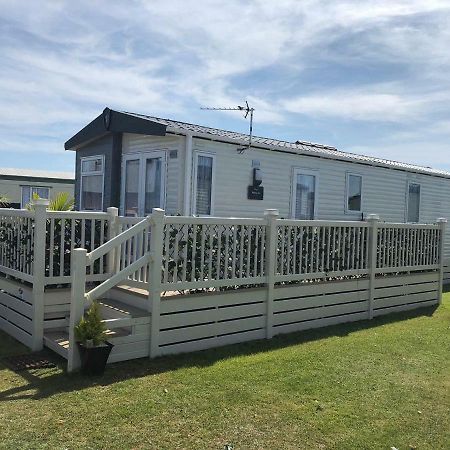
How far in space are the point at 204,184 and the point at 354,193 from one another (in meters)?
3.97

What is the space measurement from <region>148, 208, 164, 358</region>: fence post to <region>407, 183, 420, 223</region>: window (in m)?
8.61

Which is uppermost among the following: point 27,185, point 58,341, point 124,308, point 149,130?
point 149,130

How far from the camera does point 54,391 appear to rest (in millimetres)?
4129

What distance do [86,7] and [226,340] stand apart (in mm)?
4906

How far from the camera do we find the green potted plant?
14.6ft

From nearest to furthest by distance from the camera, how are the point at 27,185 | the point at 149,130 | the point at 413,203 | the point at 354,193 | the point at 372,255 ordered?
the point at 372,255 < the point at 149,130 < the point at 354,193 < the point at 413,203 < the point at 27,185

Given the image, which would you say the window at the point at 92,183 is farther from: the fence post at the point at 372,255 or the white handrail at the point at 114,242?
the fence post at the point at 372,255

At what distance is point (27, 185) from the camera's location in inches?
890

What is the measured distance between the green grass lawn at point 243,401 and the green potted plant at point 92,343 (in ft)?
0.40

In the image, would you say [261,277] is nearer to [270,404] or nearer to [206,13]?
[270,404]

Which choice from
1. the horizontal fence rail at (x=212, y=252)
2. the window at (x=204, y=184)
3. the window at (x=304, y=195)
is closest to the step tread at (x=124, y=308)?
the horizontal fence rail at (x=212, y=252)

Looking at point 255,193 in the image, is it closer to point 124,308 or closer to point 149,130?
point 149,130

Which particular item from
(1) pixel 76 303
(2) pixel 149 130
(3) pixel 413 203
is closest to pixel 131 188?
(2) pixel 149 130

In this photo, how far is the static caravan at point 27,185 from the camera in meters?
22.1
